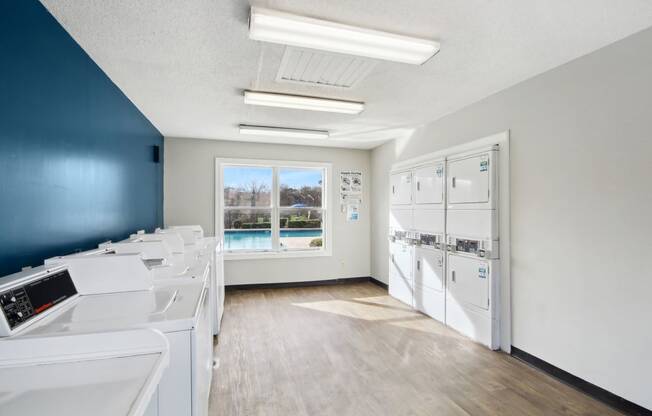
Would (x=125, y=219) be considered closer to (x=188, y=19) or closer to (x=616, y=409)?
(x=188, y=19)

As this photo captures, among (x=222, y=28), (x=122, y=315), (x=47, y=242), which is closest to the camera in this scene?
(x=122, y=315)

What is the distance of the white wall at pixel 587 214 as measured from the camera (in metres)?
2.14

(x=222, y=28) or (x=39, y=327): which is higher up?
(x=222, y=28)

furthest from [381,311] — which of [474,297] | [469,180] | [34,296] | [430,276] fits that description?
[34,296]

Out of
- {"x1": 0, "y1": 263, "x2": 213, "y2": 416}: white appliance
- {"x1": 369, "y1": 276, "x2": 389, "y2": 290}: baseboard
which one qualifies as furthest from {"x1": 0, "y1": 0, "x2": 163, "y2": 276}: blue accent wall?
{"x1": 369, "y1": 276, "x2": 389, "y2": 290}: baseboard

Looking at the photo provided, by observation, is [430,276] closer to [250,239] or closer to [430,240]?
[430,240]

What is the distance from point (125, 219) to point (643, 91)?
167 inches

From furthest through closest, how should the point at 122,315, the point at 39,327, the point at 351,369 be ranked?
the point at 351,369 < the point at 122,315 < the point at 39,327

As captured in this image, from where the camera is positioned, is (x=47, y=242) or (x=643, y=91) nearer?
(x=47, y=242)

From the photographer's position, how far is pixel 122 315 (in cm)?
137

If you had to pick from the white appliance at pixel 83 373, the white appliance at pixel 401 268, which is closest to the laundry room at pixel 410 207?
the white appliance at pixel 83 373

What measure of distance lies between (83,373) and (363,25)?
2.15 meters

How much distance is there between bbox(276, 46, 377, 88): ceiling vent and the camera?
2.40 metres

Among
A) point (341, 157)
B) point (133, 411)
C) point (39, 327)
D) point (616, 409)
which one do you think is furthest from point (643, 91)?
point (341, 157)
